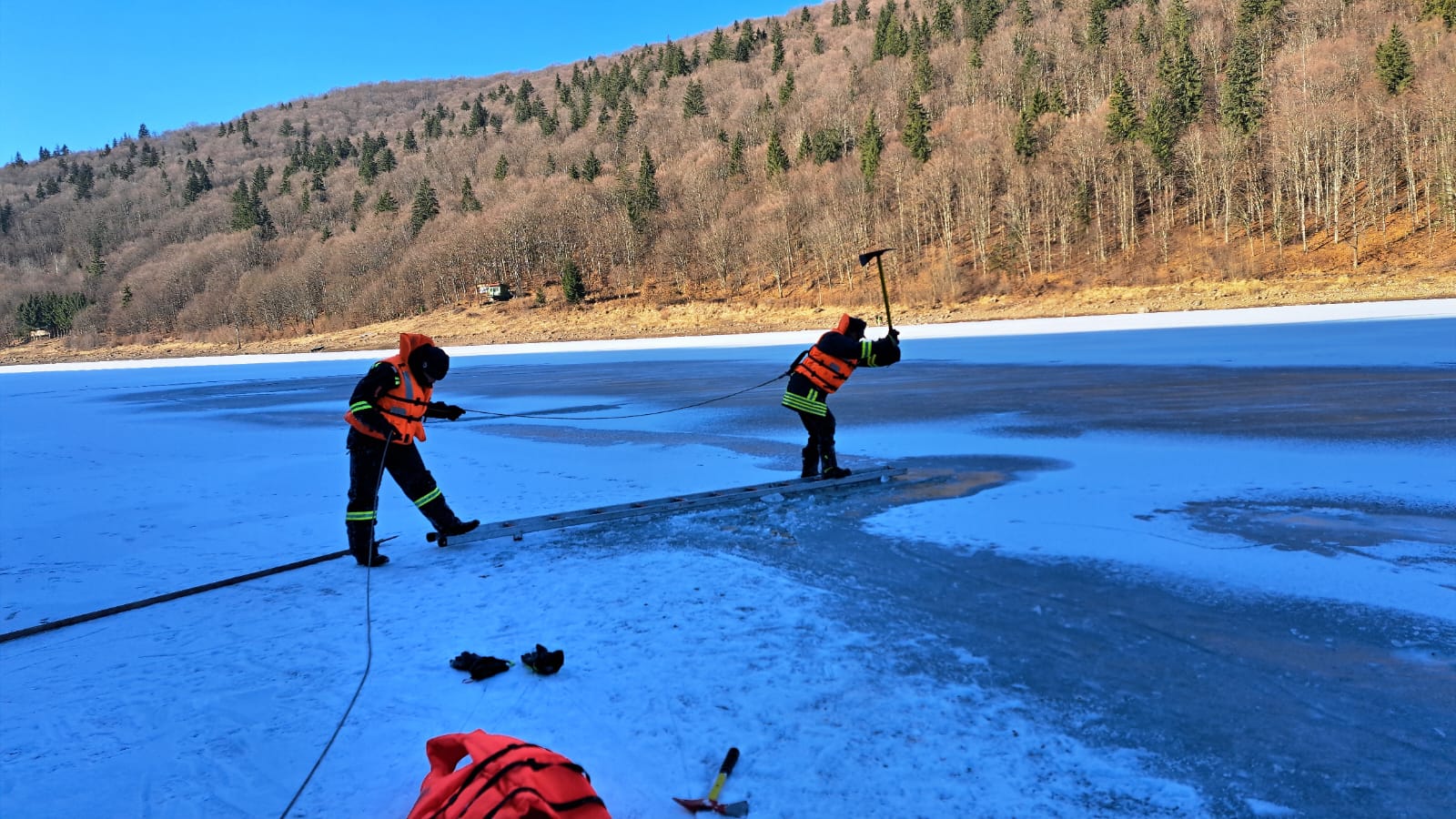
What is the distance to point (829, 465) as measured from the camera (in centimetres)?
735

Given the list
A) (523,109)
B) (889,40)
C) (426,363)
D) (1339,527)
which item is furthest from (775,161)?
(1339,527)

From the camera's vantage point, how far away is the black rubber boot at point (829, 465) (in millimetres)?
7254

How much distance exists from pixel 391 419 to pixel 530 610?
1924 millimetres

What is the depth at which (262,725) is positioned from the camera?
10.8ft

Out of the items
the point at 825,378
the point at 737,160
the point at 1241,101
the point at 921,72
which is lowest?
the point at 825,378

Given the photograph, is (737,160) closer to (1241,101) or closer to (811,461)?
(1241,101)

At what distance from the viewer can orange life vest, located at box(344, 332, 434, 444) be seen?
Result: 18.4 feet

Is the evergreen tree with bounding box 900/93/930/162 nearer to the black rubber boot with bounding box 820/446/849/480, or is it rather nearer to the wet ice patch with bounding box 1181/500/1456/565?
the black rubber boot with bounding box 820/446/849/480

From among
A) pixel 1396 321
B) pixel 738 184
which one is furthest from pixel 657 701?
pixel 738 184

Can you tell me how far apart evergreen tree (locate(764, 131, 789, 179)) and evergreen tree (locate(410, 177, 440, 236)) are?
36.3 metres

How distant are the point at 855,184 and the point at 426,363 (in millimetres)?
56902

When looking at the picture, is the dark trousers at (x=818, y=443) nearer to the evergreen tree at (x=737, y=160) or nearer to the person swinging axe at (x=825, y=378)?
the person swinging axe at (x=825, y=378)

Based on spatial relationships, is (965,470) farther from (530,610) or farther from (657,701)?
(657,701)

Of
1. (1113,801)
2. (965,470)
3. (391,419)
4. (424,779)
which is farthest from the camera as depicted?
(965,470)
